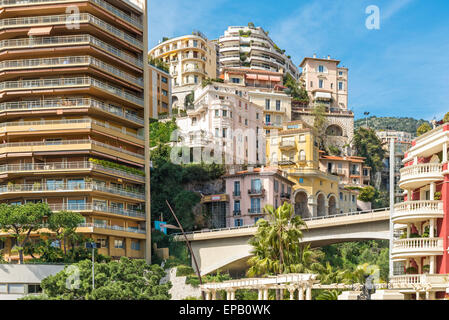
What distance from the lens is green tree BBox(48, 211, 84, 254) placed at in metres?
65.9

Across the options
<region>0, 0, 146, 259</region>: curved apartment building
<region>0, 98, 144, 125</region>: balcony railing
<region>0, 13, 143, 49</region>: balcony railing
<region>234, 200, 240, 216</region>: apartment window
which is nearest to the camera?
<region>0, 0, 146, 259</region>: curved apartment building

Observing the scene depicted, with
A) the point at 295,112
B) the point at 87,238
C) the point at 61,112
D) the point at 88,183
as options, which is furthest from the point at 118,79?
the point at 295,112

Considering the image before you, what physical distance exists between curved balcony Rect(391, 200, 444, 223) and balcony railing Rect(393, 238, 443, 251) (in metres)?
1.53

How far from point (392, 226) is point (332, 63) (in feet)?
266

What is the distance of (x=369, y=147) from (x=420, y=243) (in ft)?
262

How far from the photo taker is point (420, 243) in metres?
45.4

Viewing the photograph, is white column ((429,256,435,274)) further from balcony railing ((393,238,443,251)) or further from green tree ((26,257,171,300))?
green tree ((26,257,171,300))

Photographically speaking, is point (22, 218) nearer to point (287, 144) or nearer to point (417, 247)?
point (417, 247)

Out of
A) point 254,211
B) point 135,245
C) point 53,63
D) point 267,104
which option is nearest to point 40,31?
point 53,63

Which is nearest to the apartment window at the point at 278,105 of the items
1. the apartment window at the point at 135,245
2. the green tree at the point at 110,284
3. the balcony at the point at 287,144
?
the balcony at the point at 287,144

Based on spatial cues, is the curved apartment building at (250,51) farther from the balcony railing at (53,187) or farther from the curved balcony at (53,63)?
the balcony railing at (53,187)

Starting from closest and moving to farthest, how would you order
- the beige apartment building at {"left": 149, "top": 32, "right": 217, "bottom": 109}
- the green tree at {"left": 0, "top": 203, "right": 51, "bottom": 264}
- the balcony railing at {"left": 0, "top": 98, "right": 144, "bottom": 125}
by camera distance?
1. the green tree at {"left": 0, "top": 203, "right": 51, "bottom": 264}
2. the balcony railing at {"left": 0, "top": 98, "right": 144, "bottom": 125}
3. the beige apartment building at {"left": 149, "top": 32, "right": 217, "bottom": 109}

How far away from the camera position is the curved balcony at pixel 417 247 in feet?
145

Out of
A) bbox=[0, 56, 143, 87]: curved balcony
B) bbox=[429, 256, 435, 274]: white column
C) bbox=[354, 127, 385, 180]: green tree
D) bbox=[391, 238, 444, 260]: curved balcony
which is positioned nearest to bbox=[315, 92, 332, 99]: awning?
bbox=[354, 127, 385, 180]: green tree
